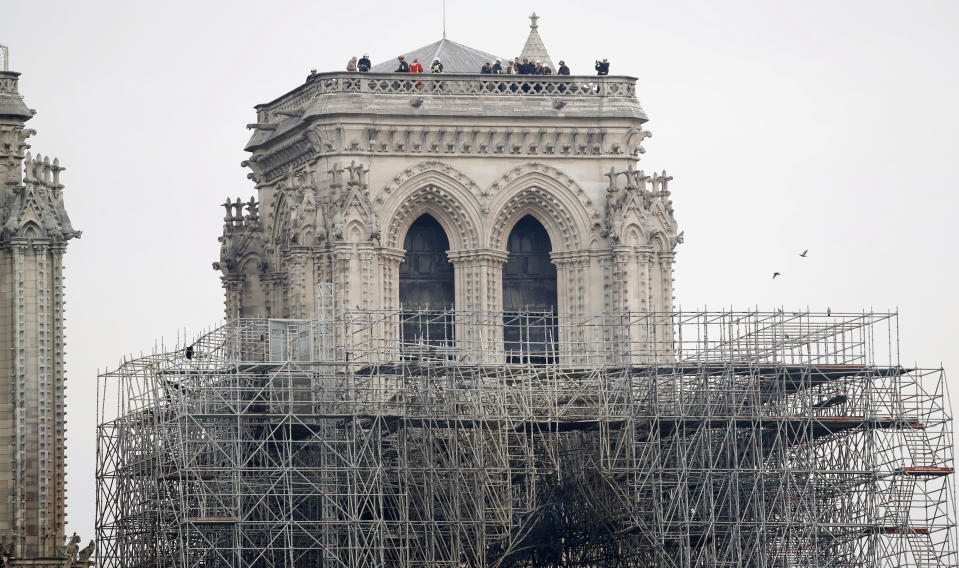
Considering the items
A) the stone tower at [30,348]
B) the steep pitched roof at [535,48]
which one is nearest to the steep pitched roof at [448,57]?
the steep pitched roof at [535,48]

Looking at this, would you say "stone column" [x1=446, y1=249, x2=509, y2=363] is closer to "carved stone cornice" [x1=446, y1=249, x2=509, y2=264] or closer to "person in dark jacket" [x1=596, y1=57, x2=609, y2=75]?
"carved stone cornice" [x1=446, y1=249, x2=509, y2=264]

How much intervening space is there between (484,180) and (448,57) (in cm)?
571

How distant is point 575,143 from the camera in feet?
321

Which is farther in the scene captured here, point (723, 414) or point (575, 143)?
point (575, 143)

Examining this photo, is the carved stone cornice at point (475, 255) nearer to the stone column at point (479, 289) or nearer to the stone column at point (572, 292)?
the stone column at point (479, 289)

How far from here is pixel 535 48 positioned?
335 feet

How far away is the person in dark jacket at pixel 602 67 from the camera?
99.4m

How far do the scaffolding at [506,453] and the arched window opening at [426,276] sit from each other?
5619 millimetres

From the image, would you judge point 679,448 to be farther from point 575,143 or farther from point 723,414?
point 575,143

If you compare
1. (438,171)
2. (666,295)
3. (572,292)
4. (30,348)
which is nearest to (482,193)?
(438,171)

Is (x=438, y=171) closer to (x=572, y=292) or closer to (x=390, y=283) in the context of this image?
(x=390, y=283)

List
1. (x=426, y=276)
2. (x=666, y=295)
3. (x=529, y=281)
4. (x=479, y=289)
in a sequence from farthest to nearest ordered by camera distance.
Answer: (x=529, y=281) < (x=426, y=276) < (x=666, y=295) < (x=479, y=289)

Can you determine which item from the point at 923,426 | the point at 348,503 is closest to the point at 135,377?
the point at 348,503

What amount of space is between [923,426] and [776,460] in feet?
12.8
